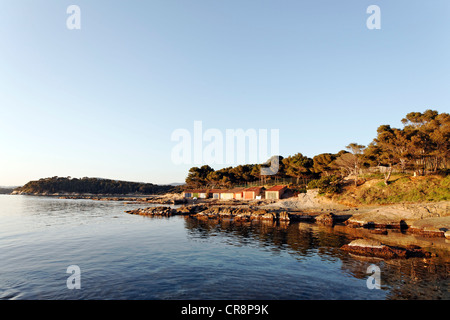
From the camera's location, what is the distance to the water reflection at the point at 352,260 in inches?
566

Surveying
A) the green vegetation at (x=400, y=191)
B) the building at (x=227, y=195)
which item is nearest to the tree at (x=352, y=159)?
the green vegetation at (x=400, y=191)

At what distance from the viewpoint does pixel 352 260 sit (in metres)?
20.5

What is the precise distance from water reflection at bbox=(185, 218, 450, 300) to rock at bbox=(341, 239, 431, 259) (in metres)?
0.99

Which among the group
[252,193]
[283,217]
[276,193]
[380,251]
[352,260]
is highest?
[276,193]

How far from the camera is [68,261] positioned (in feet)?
66.6

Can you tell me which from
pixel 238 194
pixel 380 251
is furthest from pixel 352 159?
pixel 380 251

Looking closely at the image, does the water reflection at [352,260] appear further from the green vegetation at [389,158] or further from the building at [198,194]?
the building at [198,194]

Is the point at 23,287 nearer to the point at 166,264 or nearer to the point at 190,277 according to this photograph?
the point at 166,264

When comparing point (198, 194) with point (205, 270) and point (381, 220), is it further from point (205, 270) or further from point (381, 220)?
point (205, 270)

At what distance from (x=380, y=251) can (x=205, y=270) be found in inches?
660

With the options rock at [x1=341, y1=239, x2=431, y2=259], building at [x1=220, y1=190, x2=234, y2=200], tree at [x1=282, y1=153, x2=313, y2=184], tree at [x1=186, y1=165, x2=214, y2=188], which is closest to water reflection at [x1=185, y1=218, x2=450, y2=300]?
rock at [x1=341, y1=239, x2=431, y2=259]

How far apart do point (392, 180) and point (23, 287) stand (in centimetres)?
6511
